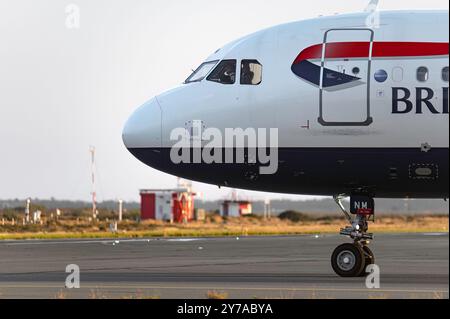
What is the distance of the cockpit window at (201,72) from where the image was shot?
24.5 m

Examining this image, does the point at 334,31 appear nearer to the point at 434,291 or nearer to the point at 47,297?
the point at 434,291

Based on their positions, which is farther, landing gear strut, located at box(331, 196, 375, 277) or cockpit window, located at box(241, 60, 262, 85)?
cockpit window, located at box(241, 60, 262, 85)

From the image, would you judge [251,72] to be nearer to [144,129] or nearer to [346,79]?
[346,79]

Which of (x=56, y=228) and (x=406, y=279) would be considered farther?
(x=56, y=228)

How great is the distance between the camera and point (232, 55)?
79.4 ft

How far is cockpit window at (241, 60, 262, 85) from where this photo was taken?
23.6m

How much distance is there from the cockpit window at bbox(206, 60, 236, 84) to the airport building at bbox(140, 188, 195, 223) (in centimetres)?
8022

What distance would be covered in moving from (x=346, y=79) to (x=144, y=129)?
196 inches

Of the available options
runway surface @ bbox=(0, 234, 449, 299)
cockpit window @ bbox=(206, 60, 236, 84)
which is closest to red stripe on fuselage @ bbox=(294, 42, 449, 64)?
cockpit window @ bbox=(206, 60, 236, 84)

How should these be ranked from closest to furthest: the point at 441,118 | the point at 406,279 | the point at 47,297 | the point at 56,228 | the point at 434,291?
1. the point at 47,297
2. the point at 434,291
3. the point at 441,118
4. the point at 406,279
5. the point at 56,228

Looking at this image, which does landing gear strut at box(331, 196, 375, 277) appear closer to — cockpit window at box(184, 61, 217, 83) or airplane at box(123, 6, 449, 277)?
airplane at box(123, 6, 449, 277)

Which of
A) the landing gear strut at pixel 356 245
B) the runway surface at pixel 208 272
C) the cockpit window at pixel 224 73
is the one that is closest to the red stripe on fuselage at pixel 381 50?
the cockpit window at pixel 224 73
